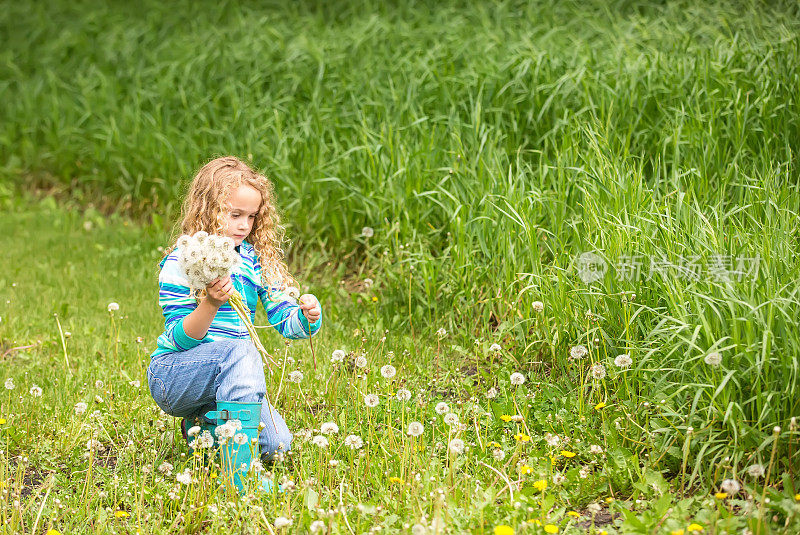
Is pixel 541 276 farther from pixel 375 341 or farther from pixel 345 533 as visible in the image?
pixel 345 533

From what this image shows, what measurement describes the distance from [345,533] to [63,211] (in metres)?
5.08

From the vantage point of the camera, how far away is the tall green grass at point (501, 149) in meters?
2.99

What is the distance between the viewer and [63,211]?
6.68m

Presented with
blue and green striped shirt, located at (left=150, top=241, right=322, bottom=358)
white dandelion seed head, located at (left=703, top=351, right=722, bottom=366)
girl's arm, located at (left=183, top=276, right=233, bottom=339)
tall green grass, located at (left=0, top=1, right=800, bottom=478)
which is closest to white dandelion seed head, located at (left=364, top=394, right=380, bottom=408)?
blue and green striped shirt, located at (left=150, top=241, right=322, bottom=358)

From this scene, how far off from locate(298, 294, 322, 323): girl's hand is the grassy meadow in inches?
18.5

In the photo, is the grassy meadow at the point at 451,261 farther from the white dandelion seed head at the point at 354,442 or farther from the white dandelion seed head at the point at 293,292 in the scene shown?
the white dandelion seed head at the point at 293,292

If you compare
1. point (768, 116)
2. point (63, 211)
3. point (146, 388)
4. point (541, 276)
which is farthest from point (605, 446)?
point (63, 211)

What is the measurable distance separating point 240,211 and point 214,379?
0.60 meters

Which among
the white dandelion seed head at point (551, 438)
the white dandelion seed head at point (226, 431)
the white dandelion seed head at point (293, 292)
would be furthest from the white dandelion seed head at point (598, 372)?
the white dandelion seed head at point (226, 431)

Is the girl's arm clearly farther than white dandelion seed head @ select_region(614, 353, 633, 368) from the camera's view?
No

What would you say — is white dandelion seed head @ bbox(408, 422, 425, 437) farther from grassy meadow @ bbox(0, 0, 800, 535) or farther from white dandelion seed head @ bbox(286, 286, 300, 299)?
white dandelion seed head @ bbox(286, 286, 300, 299)

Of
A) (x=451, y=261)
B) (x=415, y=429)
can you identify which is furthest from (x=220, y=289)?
(x=451, y=261)

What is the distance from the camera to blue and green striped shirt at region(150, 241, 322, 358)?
9.32 ft

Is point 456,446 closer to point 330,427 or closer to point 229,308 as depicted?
point 330,427
